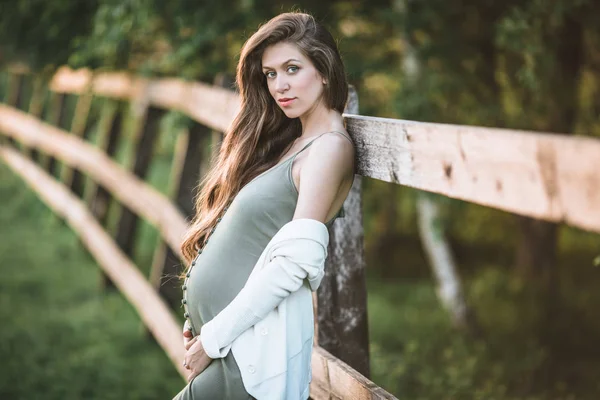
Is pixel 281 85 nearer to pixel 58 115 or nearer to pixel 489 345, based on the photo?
pixel 489 345

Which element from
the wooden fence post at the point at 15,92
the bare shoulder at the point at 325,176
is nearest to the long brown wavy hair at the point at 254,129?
the bare shoulder at the point at 325,176

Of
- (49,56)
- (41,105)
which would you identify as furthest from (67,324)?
(41,105)

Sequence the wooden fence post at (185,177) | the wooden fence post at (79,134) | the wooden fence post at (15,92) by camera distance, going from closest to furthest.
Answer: the wooden fence post at (185,177)
the wooden fence post at (79,134)
the wooden fence post at (15,92)

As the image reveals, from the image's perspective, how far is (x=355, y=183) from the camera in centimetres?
239

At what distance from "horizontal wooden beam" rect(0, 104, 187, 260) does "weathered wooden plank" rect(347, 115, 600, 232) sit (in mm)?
1566

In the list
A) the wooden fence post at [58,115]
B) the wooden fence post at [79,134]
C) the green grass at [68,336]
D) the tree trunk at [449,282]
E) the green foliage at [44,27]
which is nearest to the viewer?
the green grass at [68,336]

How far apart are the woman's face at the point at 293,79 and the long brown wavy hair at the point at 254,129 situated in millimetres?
31

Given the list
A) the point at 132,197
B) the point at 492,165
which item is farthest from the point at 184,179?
the point at 492,165

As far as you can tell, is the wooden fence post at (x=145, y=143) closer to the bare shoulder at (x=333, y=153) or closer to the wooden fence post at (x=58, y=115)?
the bare shoulder at (x=333, y=153)

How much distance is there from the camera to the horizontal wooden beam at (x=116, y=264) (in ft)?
13.1

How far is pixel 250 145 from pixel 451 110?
3469mm

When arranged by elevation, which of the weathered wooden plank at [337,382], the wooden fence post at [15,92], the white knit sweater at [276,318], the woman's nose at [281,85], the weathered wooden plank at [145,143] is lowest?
the wooden fence post at [15,92]

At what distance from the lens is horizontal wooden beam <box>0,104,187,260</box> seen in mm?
4266

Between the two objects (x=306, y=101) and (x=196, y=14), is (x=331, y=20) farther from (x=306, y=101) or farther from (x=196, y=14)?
(x=306, y=101)
